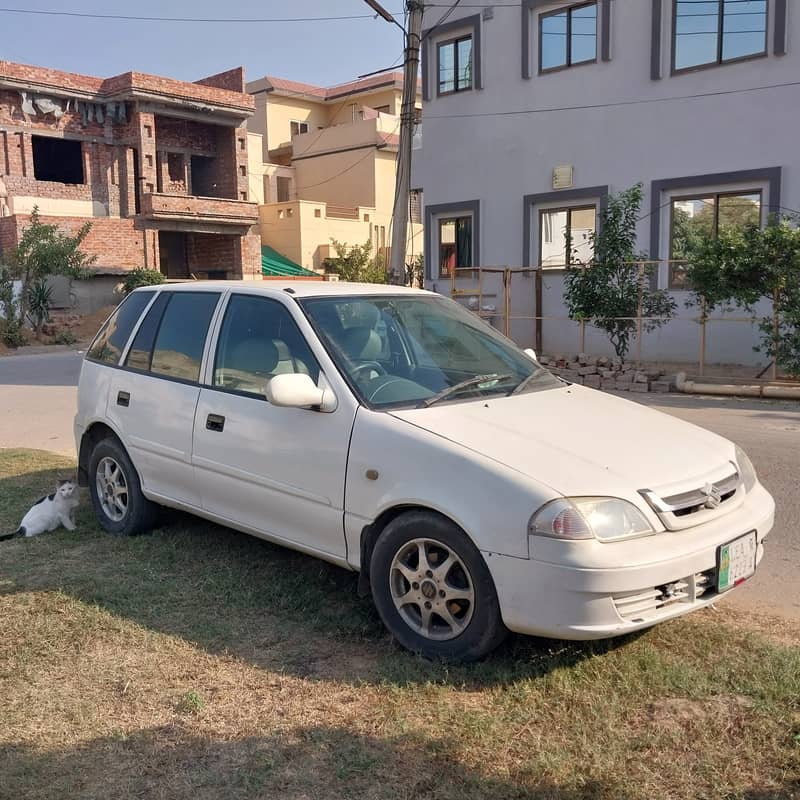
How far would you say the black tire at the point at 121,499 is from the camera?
18.2 feet

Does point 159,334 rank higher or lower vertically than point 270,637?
higher

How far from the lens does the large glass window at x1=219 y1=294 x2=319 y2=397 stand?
457cm

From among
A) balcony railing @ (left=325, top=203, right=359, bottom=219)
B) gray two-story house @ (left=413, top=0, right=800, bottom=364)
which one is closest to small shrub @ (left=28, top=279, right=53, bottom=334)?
gray two-story house @ (left=413, top=0, right=800, bottom=364)

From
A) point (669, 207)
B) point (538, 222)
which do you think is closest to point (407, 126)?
point (538, 222)

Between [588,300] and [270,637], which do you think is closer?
[270,637]

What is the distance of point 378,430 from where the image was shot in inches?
155

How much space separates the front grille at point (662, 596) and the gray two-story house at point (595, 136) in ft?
39.4

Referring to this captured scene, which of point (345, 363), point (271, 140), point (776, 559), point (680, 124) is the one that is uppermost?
point (271, 140)

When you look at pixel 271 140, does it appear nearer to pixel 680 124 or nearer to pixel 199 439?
pixel 680 124

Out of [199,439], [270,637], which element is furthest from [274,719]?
[199,439]

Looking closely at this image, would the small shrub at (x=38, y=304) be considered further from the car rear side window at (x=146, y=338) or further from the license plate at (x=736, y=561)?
the license plate at (x=736, y=561)

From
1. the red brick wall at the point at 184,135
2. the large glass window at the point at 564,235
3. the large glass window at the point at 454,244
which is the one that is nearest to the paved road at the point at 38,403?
the large glass window at the point at 454,244

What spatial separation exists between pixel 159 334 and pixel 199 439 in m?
1.01

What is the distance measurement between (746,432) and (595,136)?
9.34m
